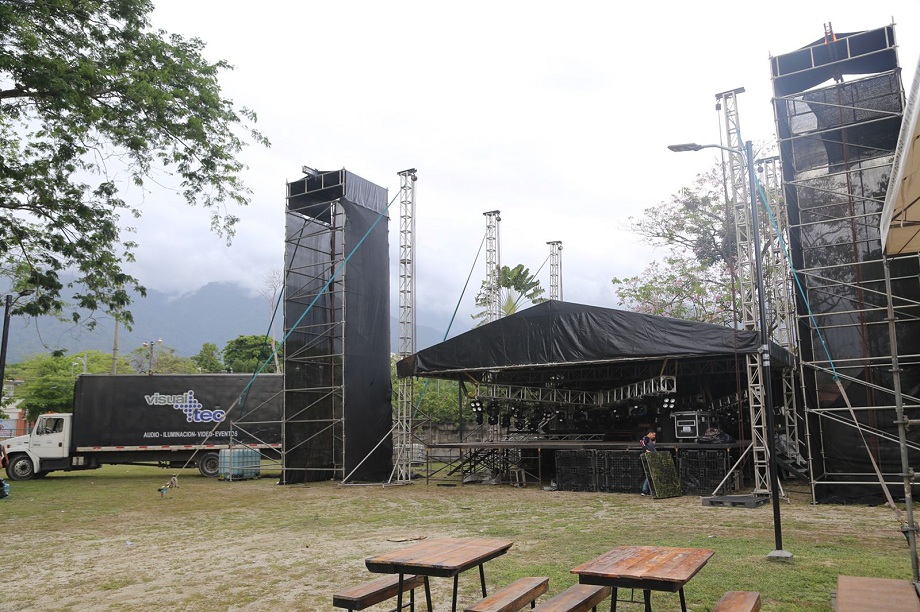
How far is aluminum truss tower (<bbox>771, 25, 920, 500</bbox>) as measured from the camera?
13180 mm

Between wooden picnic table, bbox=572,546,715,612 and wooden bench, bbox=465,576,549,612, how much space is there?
0.44 meters

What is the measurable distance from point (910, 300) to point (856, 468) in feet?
11.1

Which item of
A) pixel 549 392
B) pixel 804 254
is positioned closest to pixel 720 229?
pixel 549 392

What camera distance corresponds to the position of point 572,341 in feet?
52.8

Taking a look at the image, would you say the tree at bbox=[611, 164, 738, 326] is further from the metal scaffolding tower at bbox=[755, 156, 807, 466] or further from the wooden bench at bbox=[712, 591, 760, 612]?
the wooden bench at bbox=[712, 591, 760, 612]

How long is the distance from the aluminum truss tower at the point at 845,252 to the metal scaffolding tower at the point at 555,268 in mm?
12863

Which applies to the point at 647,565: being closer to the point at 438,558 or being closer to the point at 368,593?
the point at 438,558

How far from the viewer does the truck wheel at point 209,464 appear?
2227 cm

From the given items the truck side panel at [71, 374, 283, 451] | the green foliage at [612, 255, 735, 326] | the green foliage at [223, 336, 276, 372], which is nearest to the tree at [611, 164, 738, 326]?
the green foliage at [612, 255, 735, 326]

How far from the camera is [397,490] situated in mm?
17422

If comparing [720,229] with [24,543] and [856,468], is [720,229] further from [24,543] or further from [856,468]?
[24,543]

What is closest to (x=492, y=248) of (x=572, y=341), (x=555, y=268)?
(x=555, y=268)

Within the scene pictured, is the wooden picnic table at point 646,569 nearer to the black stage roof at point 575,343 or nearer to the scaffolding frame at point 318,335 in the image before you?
the black stage roof at point 575,343

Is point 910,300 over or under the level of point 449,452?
over
